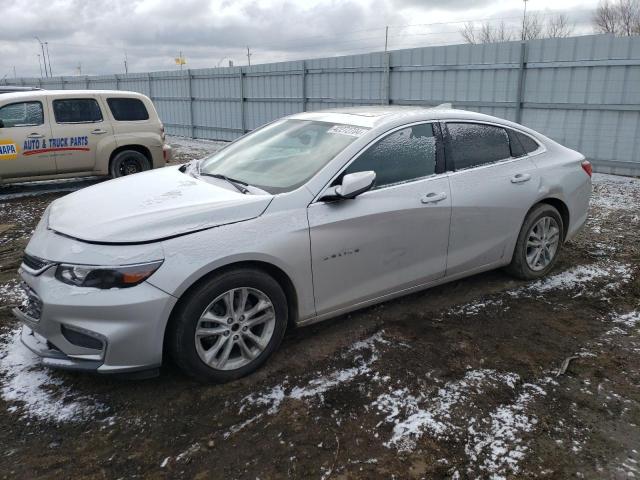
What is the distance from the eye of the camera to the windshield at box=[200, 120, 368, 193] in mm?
3604

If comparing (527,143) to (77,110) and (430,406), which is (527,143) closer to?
(430,406)

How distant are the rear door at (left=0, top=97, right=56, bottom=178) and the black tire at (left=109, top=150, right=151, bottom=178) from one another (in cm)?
102

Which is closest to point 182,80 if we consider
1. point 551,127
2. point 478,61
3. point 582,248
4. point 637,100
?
point 478,61

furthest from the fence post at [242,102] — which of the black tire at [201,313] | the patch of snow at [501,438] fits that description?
the patch of snow at [501,438]

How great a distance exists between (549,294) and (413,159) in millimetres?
1853

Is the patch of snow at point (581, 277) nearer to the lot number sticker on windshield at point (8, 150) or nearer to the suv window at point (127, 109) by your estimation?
the suv window at point (127, 109)

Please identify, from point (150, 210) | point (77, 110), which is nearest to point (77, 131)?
point (77, 110)

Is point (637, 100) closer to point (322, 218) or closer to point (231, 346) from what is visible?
point (322, 218)

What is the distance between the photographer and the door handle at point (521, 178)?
14.6ft

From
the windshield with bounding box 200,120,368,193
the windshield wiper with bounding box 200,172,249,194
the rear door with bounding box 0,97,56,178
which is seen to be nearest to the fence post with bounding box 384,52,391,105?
the rear door with bounding box 0,97,56,178

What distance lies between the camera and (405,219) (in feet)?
12.3

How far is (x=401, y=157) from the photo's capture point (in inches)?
152

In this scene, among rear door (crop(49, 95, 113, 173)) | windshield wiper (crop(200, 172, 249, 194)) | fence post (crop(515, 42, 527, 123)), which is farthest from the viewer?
fence post (crop(515, 42, 527, 123))

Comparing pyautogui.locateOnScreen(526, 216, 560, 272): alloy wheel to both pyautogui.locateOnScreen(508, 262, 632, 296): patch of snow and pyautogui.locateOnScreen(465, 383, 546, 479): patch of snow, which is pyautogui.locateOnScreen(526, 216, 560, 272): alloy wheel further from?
pyautogui.locateOnScreen(465, 383, 546, 479): patch of snow
